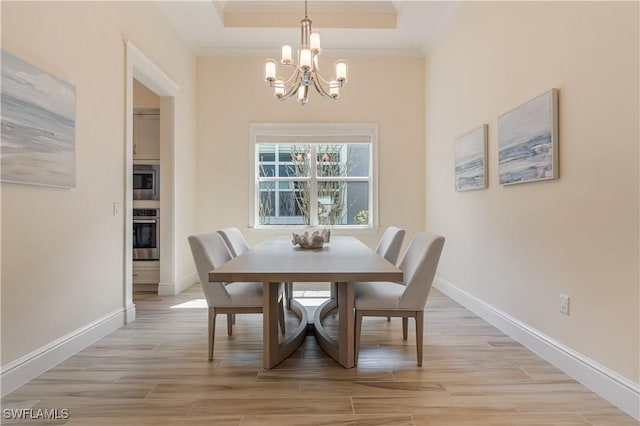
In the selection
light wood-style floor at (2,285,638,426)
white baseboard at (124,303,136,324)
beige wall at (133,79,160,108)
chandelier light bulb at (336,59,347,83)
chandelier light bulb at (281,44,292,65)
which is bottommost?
light wood-style floor at (2,285,638,426)

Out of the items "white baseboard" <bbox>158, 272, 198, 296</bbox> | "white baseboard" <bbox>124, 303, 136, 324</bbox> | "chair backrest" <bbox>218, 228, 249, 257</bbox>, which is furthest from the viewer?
"white baseboard" <bbox>158, 272, 198, 296</bbox>

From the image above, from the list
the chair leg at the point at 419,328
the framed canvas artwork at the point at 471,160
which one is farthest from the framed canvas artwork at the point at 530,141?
the chair leg at the point at 419,328

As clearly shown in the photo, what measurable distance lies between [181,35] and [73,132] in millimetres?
2677

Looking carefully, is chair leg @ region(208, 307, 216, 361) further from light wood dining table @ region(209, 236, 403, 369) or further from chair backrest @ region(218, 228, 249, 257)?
chair backrest @ region(218, 228, 249, 257)

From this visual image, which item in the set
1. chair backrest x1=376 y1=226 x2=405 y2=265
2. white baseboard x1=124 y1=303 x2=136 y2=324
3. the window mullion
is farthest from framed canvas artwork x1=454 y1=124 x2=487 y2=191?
white baseboard x1=124 y1=303 x2=136 y2=324

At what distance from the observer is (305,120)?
5.23 metres

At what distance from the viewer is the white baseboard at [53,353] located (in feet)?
6.58

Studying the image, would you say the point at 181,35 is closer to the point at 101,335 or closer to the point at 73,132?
the point at 73,132

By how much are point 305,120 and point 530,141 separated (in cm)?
324

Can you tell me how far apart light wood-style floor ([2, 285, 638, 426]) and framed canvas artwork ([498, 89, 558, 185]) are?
1.26 meters

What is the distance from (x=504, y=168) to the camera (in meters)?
2.95

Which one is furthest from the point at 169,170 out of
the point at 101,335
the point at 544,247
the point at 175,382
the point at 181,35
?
the point at 544,247

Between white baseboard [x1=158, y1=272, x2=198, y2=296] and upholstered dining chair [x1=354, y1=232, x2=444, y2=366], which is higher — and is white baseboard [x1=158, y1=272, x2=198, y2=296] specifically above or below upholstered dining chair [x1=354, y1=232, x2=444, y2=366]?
below

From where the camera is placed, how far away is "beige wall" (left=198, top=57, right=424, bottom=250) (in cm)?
519
